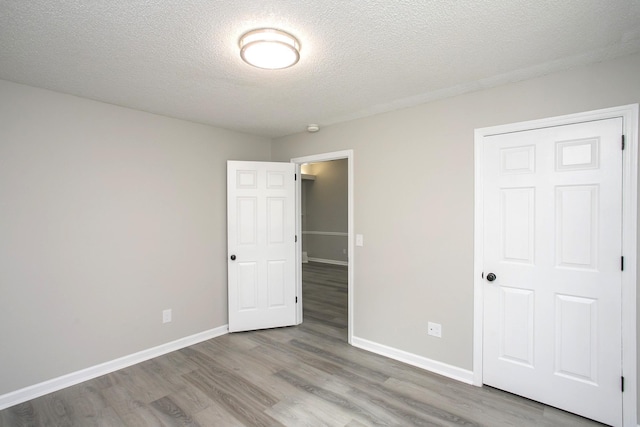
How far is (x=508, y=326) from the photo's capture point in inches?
96.9

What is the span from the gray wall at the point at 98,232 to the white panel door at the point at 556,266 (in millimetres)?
2987

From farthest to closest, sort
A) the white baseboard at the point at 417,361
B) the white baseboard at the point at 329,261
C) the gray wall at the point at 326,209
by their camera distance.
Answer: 1. the gray wall at the point at 326,209
2. the white baseboard at the point at 329,261
3. the white baseboard at the point at 417,361

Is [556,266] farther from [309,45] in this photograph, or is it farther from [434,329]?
[309,45]

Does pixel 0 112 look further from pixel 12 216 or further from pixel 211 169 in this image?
pixel 211 169

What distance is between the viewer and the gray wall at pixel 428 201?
2.30 metres

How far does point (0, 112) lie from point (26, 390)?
2.17 meters

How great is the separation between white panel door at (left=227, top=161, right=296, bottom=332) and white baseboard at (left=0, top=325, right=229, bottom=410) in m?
0.48

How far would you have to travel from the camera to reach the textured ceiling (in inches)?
60.6

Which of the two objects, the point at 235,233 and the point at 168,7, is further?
the point at 235,233

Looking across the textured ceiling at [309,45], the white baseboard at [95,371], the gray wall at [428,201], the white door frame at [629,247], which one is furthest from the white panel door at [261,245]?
the white door frame at [629,247]

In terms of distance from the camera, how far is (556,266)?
7.41 feet

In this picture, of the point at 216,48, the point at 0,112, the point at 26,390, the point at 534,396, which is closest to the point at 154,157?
the point at 0,112

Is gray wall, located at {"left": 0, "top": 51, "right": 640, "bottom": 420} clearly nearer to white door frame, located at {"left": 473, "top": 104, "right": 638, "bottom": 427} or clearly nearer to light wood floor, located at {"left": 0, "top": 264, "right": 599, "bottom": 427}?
white door frame, located at {"left": 473, "top": 104, "right": 638, "bottom": 427}

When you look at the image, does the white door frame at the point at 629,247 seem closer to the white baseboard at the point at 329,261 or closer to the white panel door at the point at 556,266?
the white panel door at the point at 556,266
